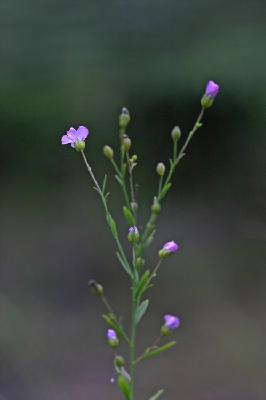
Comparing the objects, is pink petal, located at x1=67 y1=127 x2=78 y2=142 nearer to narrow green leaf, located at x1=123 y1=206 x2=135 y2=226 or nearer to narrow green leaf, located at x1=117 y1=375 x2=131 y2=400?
narrow green leaf, located at x1=123 y1=206 x2=135 y2=226

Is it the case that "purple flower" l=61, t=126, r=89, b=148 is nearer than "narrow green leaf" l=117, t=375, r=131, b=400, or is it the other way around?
"narrow green leaf" l=117, t=375, r=131, b=400

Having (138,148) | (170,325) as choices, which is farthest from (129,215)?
(138,148)

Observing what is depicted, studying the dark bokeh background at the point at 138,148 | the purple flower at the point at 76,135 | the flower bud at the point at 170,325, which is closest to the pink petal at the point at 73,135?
the purple flower at the point at 76,135

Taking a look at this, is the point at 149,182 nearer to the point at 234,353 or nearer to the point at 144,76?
the point at 144,76

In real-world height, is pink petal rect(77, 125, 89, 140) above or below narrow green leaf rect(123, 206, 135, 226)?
above

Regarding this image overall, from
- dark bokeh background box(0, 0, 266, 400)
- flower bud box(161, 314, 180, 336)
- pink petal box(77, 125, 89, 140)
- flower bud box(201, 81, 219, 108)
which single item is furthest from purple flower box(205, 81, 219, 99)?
dark bokeh background box(0, 0, 266, 400)

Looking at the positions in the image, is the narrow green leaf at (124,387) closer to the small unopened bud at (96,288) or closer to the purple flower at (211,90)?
the small unopened bud at (96,288)

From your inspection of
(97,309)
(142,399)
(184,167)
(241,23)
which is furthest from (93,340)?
(241,23)

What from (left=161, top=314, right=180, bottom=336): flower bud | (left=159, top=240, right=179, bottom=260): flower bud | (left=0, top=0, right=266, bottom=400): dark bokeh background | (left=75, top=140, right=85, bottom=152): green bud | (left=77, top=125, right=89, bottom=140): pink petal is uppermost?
(left=77, top=125, right=89, bottom=140): pink petal

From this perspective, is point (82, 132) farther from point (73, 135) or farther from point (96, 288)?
point (96, 288)
